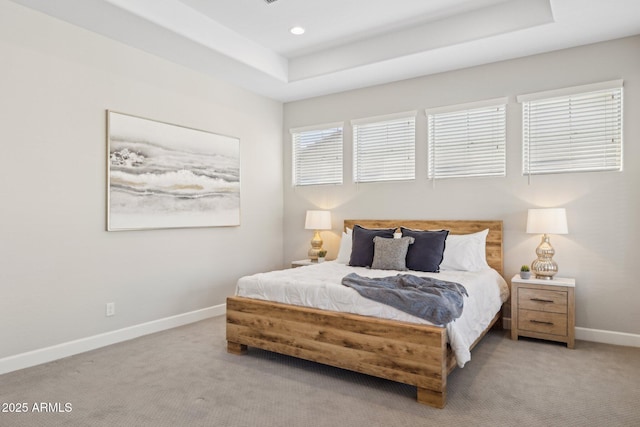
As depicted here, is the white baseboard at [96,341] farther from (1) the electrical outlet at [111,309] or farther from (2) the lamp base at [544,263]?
(2) the lamp base at [544,263]

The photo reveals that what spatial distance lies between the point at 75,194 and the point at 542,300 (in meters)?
4.20

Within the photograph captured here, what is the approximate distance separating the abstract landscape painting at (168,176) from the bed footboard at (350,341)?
4.38 ft

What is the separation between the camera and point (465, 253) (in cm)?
401

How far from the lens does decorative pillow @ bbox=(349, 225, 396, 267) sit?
422cm

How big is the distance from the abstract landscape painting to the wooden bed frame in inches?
53.0

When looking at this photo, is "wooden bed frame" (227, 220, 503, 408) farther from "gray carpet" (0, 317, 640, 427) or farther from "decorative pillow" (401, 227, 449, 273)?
"decorative pillow" (401, 227, 449, 273)

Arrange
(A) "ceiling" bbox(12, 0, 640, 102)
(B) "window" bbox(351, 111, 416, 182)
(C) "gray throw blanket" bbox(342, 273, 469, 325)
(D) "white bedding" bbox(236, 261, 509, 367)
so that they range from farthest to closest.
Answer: (B) "window" bbox(351, 111, 416, 182), (A) "ceiling" bbox(12, 0, 640, 102), (D) "white bedding" bbox(236, 261, 509, 367), (C) "gray throw blanket" bbox(342, 273, 469, 325)

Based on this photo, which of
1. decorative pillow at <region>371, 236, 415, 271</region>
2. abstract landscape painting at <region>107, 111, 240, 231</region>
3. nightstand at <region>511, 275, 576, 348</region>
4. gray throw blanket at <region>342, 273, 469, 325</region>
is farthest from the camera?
decorative pillow at <region>371, 236, 415, 271</region>

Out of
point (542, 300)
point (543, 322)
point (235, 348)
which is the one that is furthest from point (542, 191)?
point (235, 348)

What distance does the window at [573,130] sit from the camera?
3.77 metres

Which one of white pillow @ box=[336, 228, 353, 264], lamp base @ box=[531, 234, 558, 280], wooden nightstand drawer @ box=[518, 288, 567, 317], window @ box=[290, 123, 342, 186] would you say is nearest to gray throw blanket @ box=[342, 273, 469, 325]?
wooden nightstand drawer @ box=[518, 288, 567, 317]

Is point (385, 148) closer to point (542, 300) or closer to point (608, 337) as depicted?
point (542, 300)

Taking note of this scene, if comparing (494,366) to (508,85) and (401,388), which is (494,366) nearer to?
(401,388)

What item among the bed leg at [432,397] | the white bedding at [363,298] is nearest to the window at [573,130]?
the white bedding at [363,298]
